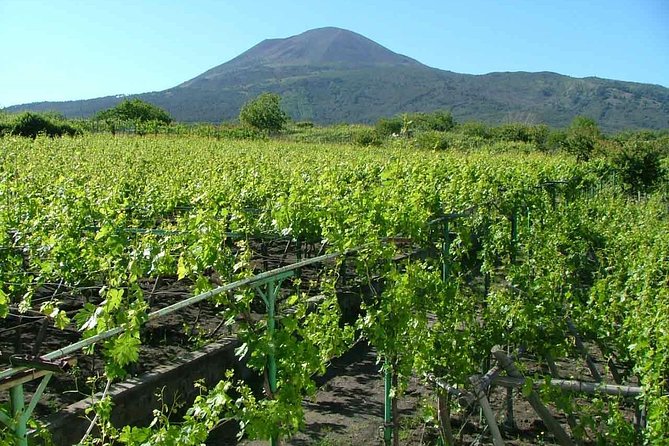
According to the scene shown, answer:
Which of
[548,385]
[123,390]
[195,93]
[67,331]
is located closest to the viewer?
[548,385]

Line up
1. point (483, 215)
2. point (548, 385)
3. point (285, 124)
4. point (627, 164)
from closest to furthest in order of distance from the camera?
point (548, 385) < point (483, 215) < point (627, 164) < point (285, 124)

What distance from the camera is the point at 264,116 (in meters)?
61.9

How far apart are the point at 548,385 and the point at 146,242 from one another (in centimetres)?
265

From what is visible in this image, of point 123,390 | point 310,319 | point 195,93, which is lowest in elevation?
point 123,390

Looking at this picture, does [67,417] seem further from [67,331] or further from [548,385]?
[548,385]

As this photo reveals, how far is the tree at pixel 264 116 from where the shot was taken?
61656 mm

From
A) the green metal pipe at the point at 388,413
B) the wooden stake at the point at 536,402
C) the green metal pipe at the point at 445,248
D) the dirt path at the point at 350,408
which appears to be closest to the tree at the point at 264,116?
the green metal pipe at the point at 445,248

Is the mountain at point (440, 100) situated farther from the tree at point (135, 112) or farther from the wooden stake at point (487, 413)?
the wooden stake at point (487, 413)

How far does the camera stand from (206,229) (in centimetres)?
382

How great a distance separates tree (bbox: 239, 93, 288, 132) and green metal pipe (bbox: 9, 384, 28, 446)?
5881 centimetres

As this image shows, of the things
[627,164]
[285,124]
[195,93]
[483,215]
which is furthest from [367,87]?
[483,215]

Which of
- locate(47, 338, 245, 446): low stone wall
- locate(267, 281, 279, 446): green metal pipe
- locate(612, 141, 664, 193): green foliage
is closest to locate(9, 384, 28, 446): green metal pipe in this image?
locate(267, 281, 279, 446): green metal pipe

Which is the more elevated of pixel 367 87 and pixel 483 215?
pixel 367 87

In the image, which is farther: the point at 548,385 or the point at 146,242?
the point at 146,242
